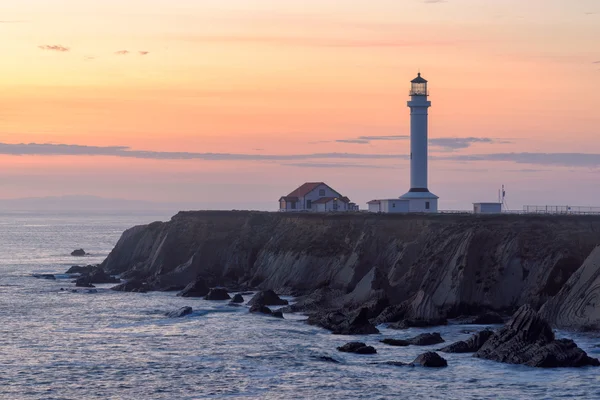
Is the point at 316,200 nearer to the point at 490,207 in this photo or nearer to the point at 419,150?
the point at 419,150

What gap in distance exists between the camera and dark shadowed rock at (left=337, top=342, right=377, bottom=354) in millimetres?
45156

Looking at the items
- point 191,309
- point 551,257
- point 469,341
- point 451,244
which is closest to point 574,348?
point 469,341

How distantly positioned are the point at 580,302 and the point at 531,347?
10.4m

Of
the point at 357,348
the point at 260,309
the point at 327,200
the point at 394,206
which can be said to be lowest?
the point at 357,348

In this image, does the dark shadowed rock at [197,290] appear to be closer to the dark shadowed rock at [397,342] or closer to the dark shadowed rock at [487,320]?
the dark shadowed rock at [487,320]

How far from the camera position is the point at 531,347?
4288 centimetres

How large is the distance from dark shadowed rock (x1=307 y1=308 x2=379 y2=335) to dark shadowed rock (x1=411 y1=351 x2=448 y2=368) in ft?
32.5

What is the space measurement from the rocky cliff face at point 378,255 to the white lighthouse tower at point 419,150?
36.8ft

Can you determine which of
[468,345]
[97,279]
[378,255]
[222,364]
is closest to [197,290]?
[378,255]

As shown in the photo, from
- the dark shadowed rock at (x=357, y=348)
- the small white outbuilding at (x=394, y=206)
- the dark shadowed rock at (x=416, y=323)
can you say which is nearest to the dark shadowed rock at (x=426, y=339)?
the dark shadowed rock at (x=357, y=348)

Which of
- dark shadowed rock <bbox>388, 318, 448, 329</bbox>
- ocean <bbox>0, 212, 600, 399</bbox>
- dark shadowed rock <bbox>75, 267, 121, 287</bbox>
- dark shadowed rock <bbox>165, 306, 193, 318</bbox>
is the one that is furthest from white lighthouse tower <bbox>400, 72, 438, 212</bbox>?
dark shadowed rock <bbox>388, 318, 448, 329</bbox>

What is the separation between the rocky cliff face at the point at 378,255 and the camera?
2359 inches

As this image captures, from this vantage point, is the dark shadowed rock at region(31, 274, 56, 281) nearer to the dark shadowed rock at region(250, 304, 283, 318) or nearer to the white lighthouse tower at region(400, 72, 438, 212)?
the dark shadowed rock at region(250, 304, 283, 318)

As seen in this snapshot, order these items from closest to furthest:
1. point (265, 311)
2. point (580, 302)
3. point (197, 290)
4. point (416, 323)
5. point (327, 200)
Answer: point (580, 302) → point (416, 323) → point (265, 311) → point (197, 290) → point (327, 200)
